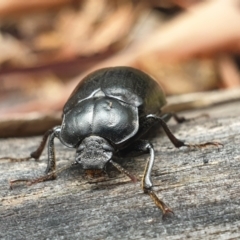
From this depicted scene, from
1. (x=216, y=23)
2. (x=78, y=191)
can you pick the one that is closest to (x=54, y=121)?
(x=78, y=191)

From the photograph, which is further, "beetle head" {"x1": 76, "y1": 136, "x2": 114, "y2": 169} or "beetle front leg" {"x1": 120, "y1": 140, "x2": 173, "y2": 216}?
"beetle head" {"x1": 76, "y1": 136, "x2": 114, "y2": 169}

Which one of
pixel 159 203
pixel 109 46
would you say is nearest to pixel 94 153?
pixel 159 203

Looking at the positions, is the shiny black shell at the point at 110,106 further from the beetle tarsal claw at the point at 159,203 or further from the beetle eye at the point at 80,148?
the beetle tarsal claw at the point at 159,203

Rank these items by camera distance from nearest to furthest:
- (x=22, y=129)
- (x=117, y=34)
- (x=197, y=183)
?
1. (x=197, y=183)
2. (x=22, y=129)
3. (x=117, y=34)

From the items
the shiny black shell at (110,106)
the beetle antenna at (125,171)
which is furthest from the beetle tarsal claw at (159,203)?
the shiny black shell at (110,106)

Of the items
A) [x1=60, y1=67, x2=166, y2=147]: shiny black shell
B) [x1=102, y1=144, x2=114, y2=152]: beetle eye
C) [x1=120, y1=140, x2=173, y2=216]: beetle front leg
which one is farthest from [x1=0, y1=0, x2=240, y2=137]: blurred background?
[x1=102, y1=144, x2=114, y2=152]: beetle eye

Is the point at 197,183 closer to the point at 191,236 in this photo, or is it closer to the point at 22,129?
the point at 191,236

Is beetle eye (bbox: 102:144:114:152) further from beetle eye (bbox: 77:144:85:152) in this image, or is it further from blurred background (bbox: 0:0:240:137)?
blurred background (bbox: 0:0:240:137)
